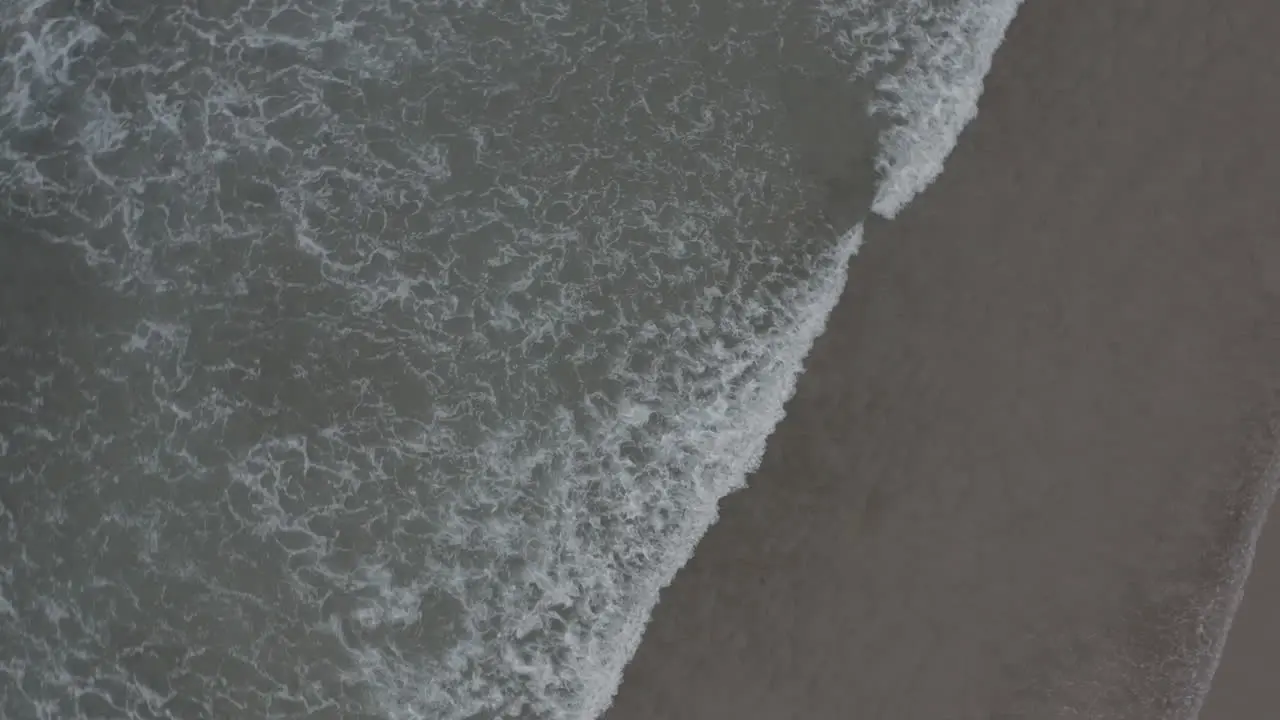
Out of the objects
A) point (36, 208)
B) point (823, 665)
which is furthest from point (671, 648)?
point (36, 208)

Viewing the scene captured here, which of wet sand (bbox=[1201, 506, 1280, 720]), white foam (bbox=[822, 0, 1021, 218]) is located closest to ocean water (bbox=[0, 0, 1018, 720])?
white foam (bbox=[822, 0, 1021, 218])

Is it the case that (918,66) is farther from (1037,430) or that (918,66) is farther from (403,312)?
(403,312)

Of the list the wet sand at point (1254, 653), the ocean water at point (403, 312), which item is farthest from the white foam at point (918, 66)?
the wet sand at point (1254, 653)

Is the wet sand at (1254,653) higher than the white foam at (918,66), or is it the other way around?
the white foam at (918,66)

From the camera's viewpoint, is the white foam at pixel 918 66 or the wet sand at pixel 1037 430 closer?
the wet sand at pixel 1037 430

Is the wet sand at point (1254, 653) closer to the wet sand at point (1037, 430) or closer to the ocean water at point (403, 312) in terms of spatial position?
the wet sand at point (1037, 430)
